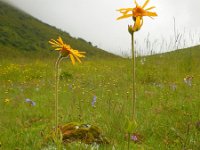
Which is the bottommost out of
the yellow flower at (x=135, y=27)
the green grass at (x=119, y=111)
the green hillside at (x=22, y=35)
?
the green grass at (x=119, y=111)

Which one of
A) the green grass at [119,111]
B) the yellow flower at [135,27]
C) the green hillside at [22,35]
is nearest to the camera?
the yellow flower at [135,27]

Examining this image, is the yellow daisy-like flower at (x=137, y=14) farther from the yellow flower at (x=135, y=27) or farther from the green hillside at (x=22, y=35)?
the green hillside at (x=22, y=35)

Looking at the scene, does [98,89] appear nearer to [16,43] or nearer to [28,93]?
[28,93]

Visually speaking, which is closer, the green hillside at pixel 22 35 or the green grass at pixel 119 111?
the green grass at pixel 119 111

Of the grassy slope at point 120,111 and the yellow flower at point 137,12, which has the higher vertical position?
the yellow flower at point 137,12

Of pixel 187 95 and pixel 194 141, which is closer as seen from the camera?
pixel 194 141

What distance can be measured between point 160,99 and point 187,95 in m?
0.41

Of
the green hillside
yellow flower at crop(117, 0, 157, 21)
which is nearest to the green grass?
yellow flower at crop(117, 0, 157, 21)

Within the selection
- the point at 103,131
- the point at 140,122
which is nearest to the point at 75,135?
the point at 103,131

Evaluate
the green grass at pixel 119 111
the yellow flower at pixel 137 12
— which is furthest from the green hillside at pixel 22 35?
the yellow flower at pixel 137 12

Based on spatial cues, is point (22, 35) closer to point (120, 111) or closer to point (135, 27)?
point (120, 111)

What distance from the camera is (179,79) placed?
7.59m

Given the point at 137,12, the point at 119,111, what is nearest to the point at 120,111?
the point at 119,111

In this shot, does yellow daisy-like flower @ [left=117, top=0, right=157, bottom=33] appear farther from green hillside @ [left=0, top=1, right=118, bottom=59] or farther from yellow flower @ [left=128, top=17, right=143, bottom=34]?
green hillside @ [left=0, top=1, right=118, bottom=59]
